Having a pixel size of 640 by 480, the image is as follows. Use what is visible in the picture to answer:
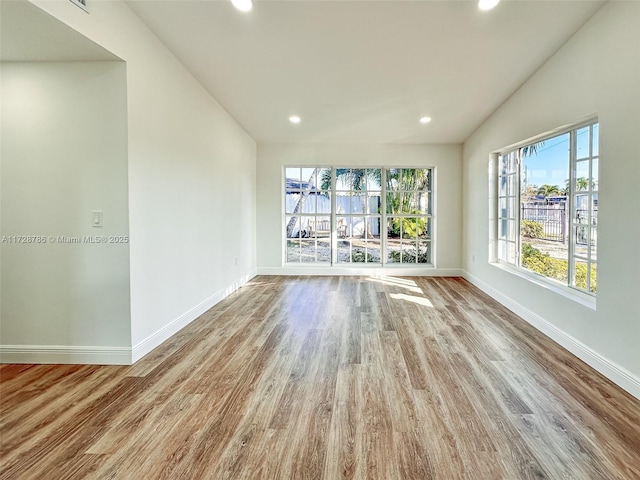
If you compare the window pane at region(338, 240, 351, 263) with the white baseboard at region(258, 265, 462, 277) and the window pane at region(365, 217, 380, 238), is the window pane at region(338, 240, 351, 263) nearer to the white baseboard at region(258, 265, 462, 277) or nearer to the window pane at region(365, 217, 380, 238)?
the white baseboard at region(258, 265, 462, 277)

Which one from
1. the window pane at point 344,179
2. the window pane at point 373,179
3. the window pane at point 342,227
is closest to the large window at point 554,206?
the window pane at point 373,179

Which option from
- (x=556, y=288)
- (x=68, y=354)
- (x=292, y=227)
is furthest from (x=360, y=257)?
(x=68, y=354)

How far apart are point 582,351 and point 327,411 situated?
88.6 inches

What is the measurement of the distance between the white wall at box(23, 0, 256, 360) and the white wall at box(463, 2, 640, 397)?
363 centimetres

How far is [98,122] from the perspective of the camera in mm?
2590

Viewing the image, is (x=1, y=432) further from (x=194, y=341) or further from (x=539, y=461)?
(x=539, y=461)

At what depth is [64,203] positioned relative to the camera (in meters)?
2.62

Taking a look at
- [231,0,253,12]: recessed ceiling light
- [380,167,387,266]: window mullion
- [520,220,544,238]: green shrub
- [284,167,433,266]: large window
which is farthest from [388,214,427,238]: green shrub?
[231,0,253,12]: recessed ceiling light

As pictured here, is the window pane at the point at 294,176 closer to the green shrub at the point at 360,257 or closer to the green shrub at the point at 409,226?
the green shrub at the point at 360,257

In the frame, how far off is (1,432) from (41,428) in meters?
0.19

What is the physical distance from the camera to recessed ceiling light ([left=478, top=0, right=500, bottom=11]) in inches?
106

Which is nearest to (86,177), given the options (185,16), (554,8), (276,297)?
(185,16)

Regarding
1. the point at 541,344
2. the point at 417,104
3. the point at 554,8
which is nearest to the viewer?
the point at 554,8

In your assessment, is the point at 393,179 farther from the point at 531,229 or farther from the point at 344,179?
the point at 531,229
